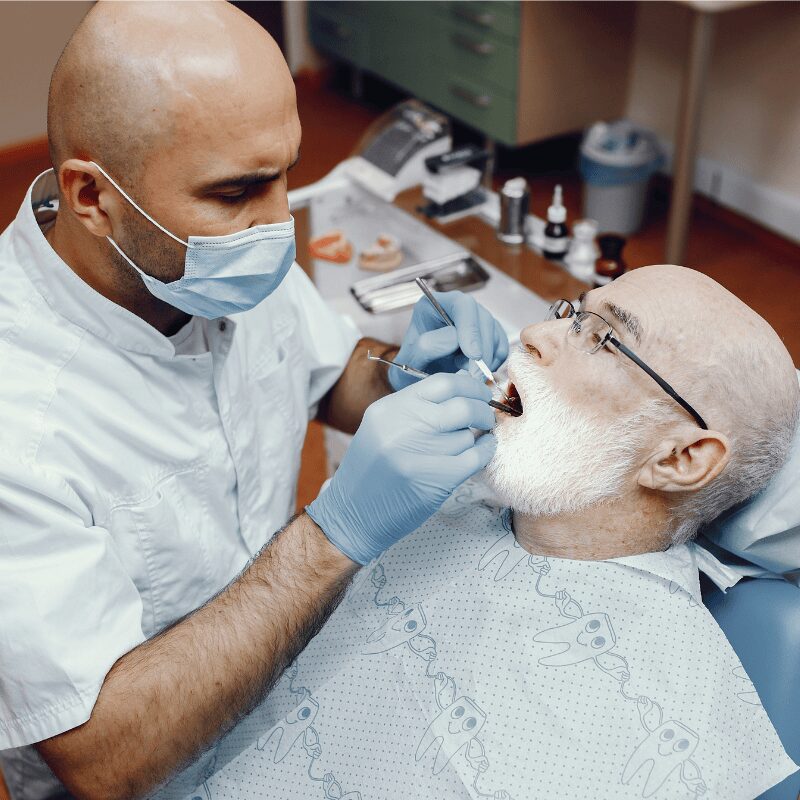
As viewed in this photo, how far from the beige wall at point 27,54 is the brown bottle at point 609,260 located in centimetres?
327

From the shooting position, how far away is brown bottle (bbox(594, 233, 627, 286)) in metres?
2.18

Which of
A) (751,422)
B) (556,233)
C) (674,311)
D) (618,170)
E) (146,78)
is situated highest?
(146,78)

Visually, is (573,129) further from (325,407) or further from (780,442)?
(780,442)

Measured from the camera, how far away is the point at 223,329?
57.9 inches

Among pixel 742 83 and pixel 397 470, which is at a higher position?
pixel 397 470

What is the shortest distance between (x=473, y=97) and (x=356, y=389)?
112 inches

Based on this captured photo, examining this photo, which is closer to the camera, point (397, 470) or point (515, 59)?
point (397, 470)

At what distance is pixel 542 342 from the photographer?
1372mm

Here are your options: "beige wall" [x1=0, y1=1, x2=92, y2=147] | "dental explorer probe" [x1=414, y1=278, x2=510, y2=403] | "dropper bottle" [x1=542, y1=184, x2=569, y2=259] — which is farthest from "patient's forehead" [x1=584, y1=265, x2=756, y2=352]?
"beige wall" [x1=0, y1=1, x2=92, y2=147]

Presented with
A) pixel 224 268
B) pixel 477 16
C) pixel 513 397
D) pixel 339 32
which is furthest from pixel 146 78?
pixel 339 32

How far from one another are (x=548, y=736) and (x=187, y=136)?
94cm

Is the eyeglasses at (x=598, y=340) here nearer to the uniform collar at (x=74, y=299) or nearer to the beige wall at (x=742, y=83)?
the uniform collar at (x=74, y=299)

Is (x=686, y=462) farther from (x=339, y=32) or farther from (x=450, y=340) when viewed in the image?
(x=339, y=32)

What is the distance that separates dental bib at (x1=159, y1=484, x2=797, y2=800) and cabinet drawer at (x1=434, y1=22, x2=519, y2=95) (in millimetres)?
2934
